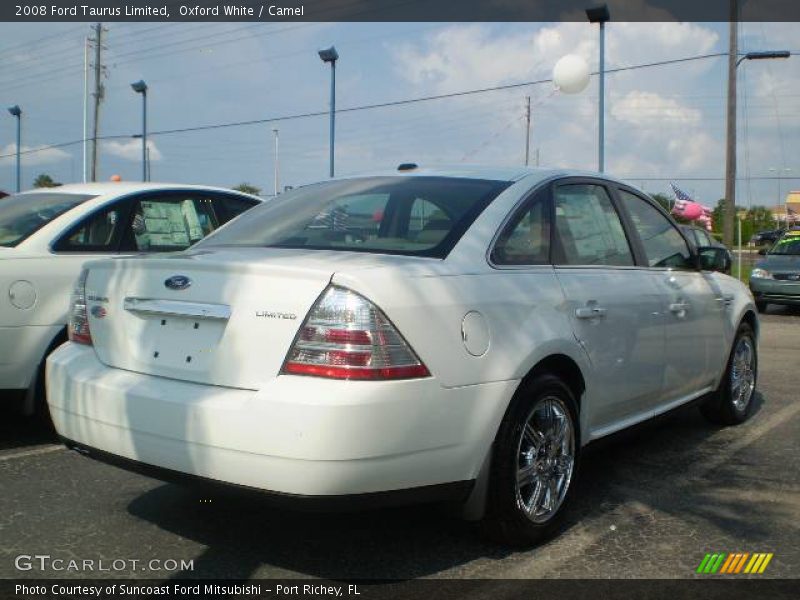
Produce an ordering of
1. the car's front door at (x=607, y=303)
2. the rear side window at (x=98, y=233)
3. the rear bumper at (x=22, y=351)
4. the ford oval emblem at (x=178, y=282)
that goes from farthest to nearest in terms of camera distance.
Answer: the rear side window at (x=98, y=233), the rear bumper at (x=22, y=351), the car's front door at (x=607, y=303), the ford oval emblem at (x=178, y=282)

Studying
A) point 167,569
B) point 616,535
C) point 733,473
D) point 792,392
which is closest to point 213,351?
point 167,569

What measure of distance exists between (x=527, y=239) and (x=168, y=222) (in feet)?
10.3

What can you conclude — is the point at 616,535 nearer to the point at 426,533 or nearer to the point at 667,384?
the point at 426,533

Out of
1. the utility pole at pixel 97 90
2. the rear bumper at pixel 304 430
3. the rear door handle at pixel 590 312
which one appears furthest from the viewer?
the utility pole at pixel 97 90

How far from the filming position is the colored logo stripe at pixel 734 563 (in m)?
3.28

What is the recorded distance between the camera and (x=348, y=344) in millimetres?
2803

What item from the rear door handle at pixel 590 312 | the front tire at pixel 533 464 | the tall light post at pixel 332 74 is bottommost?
the front tire at pixel 533 464

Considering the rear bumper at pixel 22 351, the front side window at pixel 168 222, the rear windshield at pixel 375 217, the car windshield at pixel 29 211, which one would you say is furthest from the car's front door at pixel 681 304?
the car windshield at pixel 29 211

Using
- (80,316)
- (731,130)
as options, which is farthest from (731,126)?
(80,316)

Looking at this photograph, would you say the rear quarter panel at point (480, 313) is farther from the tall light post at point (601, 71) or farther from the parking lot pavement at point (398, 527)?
the tall light post at point (601, 71)

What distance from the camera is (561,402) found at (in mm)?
3588

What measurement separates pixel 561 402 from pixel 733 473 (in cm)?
161

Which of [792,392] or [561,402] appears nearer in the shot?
[561,402]

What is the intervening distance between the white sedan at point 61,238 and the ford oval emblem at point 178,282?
1.97 m
